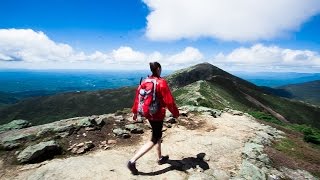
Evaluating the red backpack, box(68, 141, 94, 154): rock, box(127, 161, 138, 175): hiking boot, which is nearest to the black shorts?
the red backpack

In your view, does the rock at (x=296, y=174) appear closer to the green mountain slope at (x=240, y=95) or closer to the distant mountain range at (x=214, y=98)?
the distant mountain range at (x=214, y=98)

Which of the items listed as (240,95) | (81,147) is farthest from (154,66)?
(240,95)

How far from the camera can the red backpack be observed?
1084cm

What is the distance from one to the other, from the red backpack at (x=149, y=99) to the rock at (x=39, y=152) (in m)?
5.33

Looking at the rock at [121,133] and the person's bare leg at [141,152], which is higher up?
the person's bare leg at [141,152]

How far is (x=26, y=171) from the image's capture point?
38.8 ft

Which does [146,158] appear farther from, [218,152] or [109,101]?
[109,101]

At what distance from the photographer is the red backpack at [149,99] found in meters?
10.8

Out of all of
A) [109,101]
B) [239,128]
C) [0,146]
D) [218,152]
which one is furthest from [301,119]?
[109,101]

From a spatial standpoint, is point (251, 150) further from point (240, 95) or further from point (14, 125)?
point (240, 95)

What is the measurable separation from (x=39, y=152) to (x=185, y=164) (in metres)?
6.69

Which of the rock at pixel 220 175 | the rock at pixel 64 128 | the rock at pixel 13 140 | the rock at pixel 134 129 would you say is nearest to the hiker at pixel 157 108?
the rock at pixel 220 175

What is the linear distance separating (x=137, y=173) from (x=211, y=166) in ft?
11.8

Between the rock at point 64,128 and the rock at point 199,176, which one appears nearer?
the rock at point 199,176
